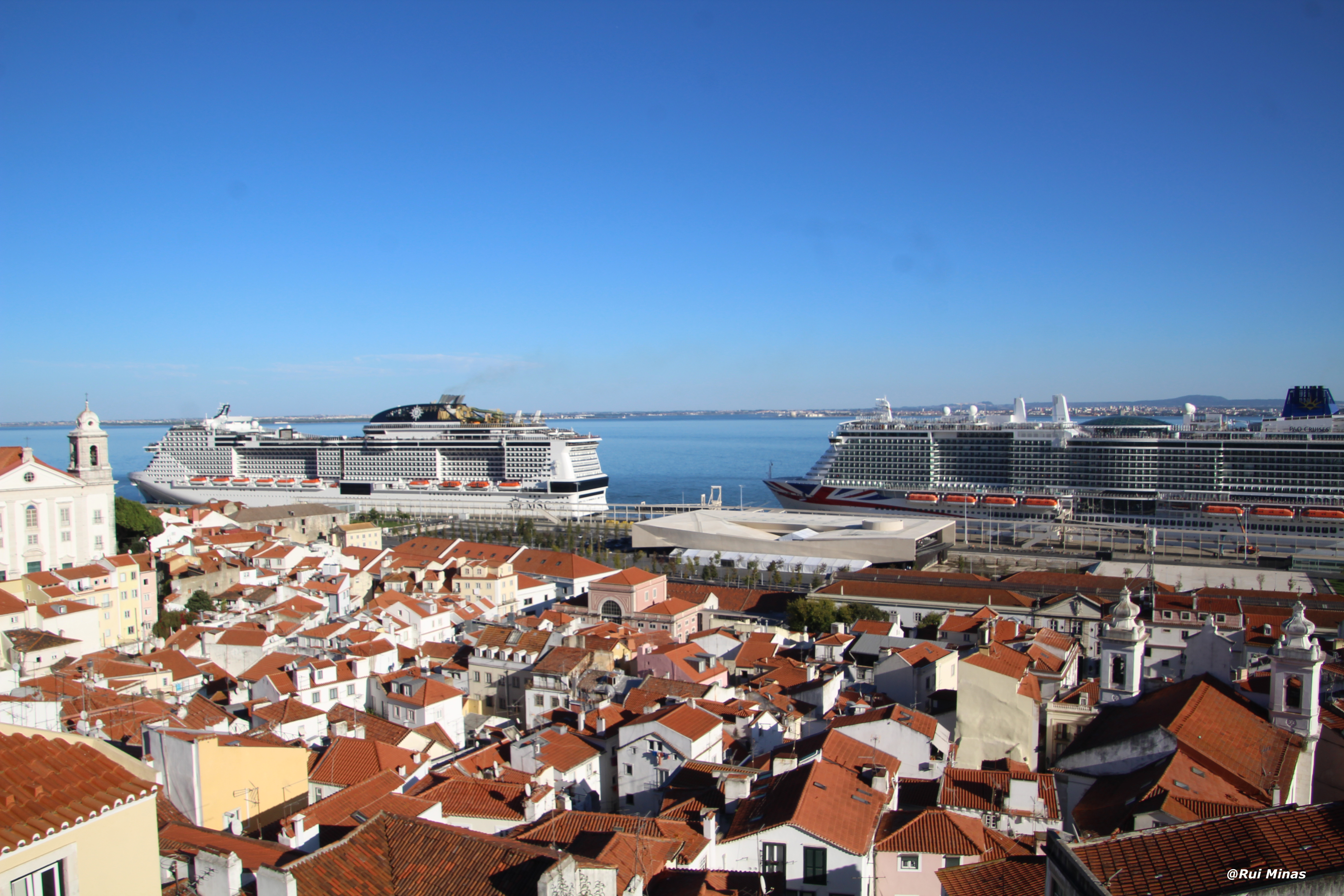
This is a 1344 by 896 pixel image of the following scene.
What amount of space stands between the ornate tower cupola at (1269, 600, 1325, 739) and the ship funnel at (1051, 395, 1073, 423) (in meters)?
37.7

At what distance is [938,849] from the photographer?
7.09 m

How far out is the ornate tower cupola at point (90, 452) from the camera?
26156mm

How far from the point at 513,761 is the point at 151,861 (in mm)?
8032

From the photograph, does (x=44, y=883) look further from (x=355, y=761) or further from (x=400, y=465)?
(x=400, y=465)

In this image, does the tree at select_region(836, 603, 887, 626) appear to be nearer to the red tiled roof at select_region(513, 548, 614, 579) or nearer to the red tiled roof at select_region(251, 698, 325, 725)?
the red tiled roof at select_region(513, 548, 614, 579)

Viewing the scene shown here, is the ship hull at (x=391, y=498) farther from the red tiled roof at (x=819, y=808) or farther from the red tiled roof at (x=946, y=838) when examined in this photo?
the red tiled roof at (x=946, y=838)

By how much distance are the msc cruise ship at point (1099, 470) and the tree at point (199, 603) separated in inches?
1185

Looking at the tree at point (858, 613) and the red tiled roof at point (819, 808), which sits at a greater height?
the red tiled roof at point (819, 808)

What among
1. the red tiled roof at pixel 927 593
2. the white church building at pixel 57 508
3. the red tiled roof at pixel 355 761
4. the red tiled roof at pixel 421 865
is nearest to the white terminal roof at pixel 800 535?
the red tiled roof at pixel 927 593

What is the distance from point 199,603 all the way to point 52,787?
21966mm

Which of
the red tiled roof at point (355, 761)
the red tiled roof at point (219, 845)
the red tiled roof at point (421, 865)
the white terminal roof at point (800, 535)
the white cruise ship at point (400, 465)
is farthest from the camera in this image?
the white cruise ship at point (400, 465)

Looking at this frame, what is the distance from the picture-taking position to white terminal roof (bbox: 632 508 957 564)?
3095cm

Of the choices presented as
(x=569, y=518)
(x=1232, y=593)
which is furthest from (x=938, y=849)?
(x=569, y=518)

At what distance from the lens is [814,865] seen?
23.4 ft
